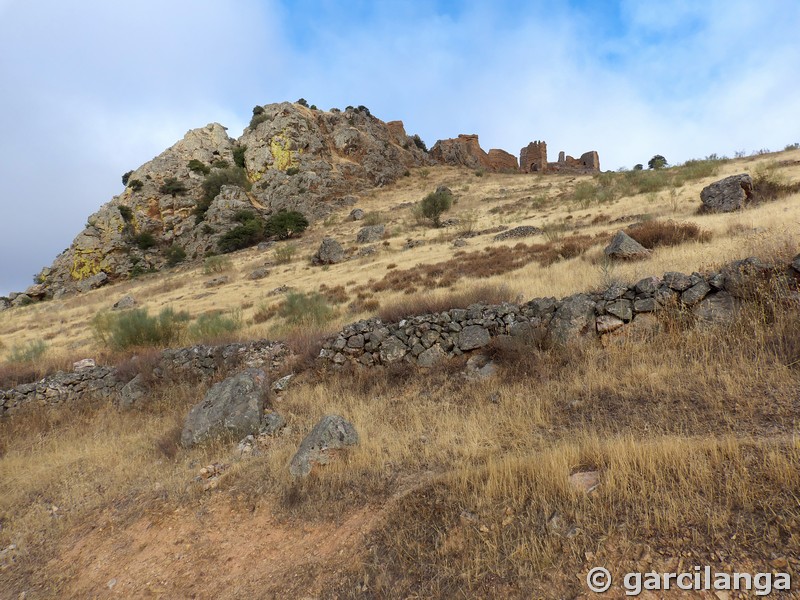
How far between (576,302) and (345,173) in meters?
51.2

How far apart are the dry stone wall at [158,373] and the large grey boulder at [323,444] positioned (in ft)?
11.8

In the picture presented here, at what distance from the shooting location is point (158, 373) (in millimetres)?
8008

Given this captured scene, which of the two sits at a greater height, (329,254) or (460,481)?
(329,254)

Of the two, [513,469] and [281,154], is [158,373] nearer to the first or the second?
[513,469]

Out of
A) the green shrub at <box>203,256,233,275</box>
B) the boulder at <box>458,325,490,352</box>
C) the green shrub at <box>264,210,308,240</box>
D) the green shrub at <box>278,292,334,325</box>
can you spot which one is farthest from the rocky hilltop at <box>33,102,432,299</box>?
the boulder at <box>458,325,490,352</box>

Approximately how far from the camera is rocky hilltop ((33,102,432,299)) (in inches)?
1679

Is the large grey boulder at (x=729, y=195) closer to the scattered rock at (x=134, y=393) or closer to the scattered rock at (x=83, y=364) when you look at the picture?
the scattered rock at (x=134, y=393)

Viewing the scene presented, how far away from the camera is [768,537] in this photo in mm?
2148

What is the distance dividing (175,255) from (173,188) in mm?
11865

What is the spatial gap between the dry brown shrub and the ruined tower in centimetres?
5634

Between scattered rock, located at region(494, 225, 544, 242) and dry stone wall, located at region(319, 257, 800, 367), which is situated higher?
scattered rock, located at region(494, 225, 544, 242)

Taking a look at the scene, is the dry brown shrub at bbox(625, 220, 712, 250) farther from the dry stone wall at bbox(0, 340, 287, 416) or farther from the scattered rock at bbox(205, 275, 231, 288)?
the scattered rock at bbox(205, 275, 231, 288)

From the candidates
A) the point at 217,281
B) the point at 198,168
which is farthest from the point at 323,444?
the point at 198,168

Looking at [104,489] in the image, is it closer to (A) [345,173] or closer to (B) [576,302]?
(B) [576,302]
